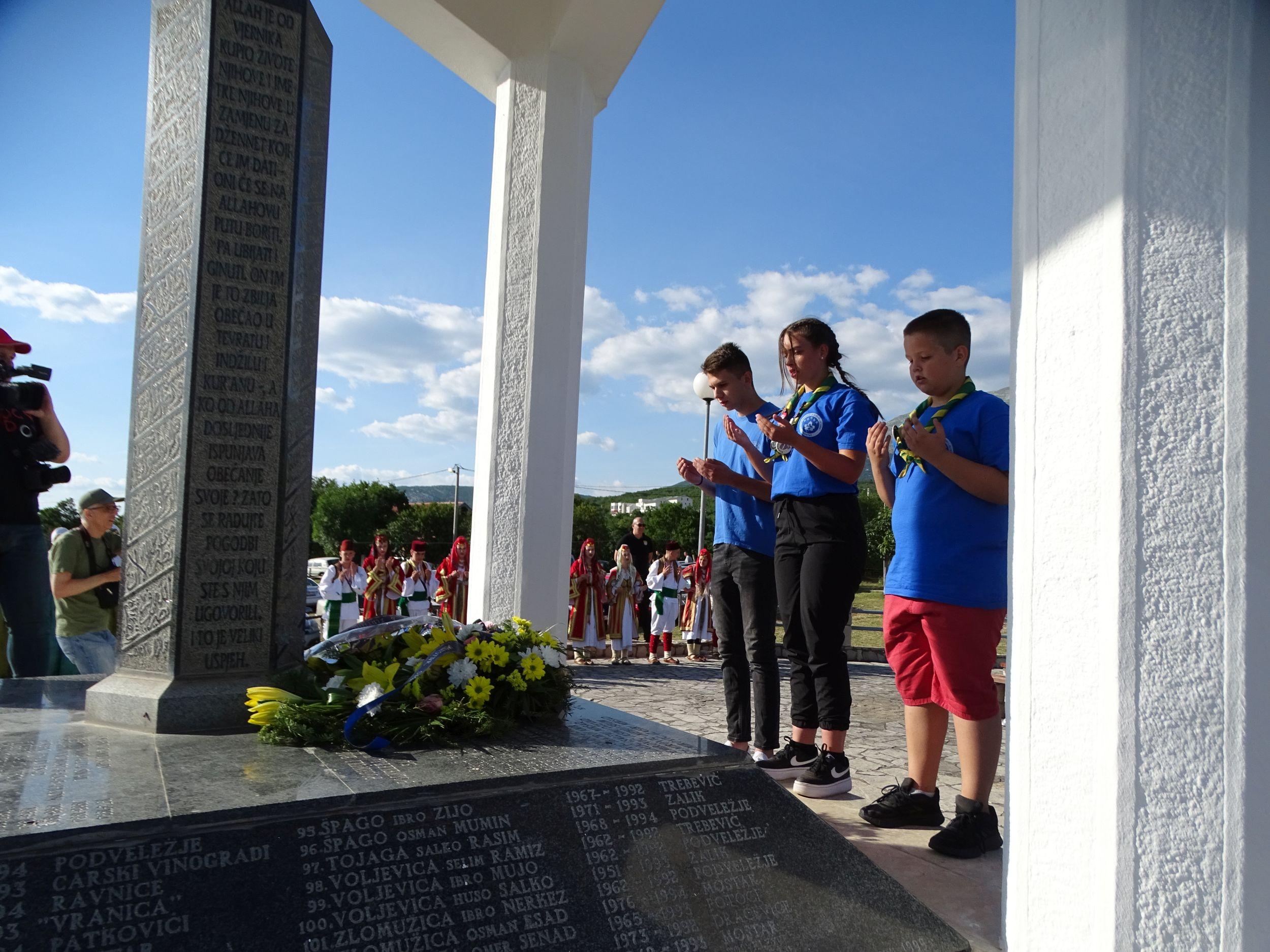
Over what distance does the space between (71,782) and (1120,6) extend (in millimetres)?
3202

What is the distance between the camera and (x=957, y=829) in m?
3.06

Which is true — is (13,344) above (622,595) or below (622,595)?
above

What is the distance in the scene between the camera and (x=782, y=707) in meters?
6.68

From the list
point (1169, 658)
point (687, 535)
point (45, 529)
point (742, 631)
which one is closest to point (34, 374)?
point (45, 529)

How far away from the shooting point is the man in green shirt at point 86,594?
4531 mm

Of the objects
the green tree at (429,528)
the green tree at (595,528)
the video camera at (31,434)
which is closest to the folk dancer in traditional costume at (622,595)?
the video camera at (31,434)

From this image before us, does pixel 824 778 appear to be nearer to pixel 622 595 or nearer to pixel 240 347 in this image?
pixel 240 347

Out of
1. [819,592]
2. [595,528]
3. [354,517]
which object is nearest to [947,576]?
[819,592]

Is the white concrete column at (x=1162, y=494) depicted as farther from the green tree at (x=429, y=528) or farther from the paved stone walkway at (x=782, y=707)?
the green tree at (x=429, y=528)

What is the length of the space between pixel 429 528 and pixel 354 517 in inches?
257

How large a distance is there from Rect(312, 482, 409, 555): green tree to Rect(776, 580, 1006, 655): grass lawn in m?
33.5

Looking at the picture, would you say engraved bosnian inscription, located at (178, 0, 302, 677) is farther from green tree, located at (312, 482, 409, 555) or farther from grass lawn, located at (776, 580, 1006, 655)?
green tree, located at (312, 482, 409, 555)

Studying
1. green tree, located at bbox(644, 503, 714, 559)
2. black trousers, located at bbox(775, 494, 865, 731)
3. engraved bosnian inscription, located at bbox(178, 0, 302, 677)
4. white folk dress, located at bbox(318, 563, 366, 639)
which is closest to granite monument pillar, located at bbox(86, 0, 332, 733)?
engraved bosnian inscription, located at bbox(178, 0, 302, 677)

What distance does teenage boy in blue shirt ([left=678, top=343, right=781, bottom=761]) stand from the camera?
13.0 feet
